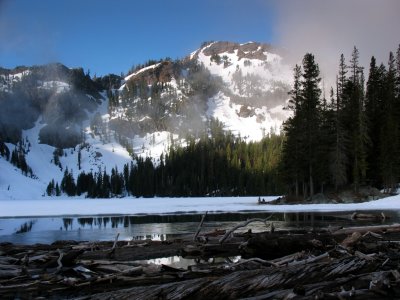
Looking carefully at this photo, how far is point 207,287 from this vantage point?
366 inches

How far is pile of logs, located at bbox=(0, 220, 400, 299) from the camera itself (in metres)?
9.09

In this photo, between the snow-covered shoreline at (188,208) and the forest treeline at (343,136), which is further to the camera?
the forest treeline at (343,136)

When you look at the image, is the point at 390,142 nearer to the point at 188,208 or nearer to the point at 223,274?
the point at 188,208

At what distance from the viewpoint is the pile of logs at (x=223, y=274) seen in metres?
9.09

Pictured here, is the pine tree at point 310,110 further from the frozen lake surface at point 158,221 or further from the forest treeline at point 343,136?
the frozen lake surface at point 158,221

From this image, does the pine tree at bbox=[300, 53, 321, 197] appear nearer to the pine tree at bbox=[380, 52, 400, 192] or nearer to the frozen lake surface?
the pine tree at bbox=[380, 52, 400, 192]

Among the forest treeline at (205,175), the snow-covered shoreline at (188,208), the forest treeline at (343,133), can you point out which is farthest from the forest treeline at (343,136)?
the forest treeline at (205,175)

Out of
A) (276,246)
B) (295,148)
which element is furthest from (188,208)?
(276,246)

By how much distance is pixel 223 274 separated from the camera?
37.9 feet

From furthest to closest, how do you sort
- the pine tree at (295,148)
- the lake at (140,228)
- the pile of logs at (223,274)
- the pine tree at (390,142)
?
the pine tree at (295,148), the pine tree at (390,142), the lake at (140,228), the pile of logs at (223,274)

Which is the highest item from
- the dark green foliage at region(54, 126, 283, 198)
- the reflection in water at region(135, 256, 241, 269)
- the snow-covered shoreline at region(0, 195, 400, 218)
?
the dark green foliage at region(54, 126, 283, 198)

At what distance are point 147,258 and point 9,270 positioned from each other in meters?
5.49

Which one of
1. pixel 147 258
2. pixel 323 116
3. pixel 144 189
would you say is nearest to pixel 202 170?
pixel 144 189

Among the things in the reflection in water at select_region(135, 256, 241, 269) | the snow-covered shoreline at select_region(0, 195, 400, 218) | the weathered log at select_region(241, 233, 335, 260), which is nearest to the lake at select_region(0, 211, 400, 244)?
the reflection in water at select_region(135, 256, 241, 269)
